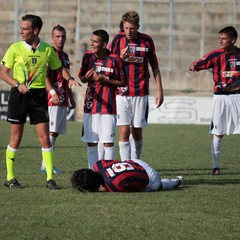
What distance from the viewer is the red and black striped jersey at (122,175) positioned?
342 inches

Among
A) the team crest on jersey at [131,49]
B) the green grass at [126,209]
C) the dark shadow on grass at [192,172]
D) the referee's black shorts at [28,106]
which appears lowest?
the dark shadow on grass at [192,172]

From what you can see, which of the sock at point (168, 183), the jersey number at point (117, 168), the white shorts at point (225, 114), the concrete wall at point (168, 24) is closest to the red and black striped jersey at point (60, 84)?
the white shorts at point (225, 114)

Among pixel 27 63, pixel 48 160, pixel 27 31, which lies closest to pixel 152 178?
pixel 48 160

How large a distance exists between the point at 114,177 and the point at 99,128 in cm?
172

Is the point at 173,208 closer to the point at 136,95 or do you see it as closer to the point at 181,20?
the point at 136,95

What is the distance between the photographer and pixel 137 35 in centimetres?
1109

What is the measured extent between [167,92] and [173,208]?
826 inches

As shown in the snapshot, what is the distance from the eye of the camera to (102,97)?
33.8 feet

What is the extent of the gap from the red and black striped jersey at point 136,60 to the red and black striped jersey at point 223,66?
1.02m

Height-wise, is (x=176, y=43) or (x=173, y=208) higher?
(x=176, y=43)

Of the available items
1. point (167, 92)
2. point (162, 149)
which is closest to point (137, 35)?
point (162, 149)

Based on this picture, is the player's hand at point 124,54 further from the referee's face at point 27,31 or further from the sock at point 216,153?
the sock at point 216,153

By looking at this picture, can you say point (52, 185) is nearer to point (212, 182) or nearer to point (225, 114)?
point (212, 182)

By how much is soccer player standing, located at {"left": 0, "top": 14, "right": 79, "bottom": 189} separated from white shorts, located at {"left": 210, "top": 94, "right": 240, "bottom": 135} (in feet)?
11.1
